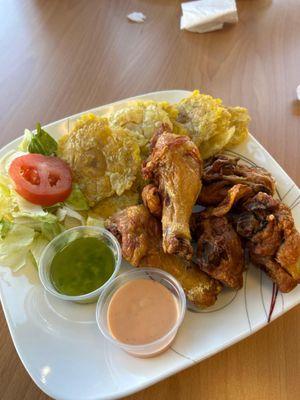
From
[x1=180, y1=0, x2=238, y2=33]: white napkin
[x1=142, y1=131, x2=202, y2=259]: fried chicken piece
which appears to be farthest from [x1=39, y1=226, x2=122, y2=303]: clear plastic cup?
[x1=180, y1=0, x2=238, y2=33]: white napkin

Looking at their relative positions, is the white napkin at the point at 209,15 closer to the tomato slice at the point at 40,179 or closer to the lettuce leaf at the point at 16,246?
the tomato slice at the point at 40,179

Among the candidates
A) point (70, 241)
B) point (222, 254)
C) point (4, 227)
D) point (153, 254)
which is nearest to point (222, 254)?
point (222, 254)

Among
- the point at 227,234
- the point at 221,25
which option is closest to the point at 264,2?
the point at 221,25

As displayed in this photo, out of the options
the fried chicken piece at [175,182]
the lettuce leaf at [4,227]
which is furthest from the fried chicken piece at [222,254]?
the lettuce leaf at [4,227]

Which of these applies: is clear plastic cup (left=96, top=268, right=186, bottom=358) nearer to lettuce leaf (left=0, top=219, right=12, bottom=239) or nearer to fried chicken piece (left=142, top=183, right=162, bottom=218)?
fried chicken piece (left=142, top=183, right=162, bottom=218)

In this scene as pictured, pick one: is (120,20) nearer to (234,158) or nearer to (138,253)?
(234,158)

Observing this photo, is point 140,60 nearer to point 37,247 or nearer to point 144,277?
point 37,247
